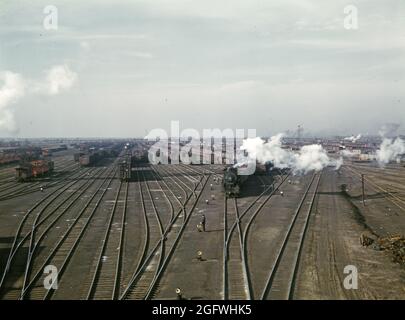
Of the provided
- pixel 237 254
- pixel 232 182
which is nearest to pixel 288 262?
pixel 237 254

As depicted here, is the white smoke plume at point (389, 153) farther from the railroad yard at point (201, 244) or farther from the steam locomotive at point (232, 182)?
the steam locomotive at point (232, 182)

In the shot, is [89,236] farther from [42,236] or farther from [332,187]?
[332,187]

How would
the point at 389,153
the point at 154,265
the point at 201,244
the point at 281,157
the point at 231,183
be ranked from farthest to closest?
1. the point at 389,153
2. the point at 281,157
3. the point at 231,183
4. the point at 201,244
5. the point at 154,265

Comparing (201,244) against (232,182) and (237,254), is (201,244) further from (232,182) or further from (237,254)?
(232,182)

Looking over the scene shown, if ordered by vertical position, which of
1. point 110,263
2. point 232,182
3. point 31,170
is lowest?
point 110,263

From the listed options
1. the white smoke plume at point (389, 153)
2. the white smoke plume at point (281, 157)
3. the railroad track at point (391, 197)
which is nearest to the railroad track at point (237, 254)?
the railroad track at point (391, 197)

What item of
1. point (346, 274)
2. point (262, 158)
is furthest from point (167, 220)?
point (262, 158)

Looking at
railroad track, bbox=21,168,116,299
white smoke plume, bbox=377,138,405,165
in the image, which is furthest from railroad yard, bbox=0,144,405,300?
white smoke plume, bbox=377,138,405,165
